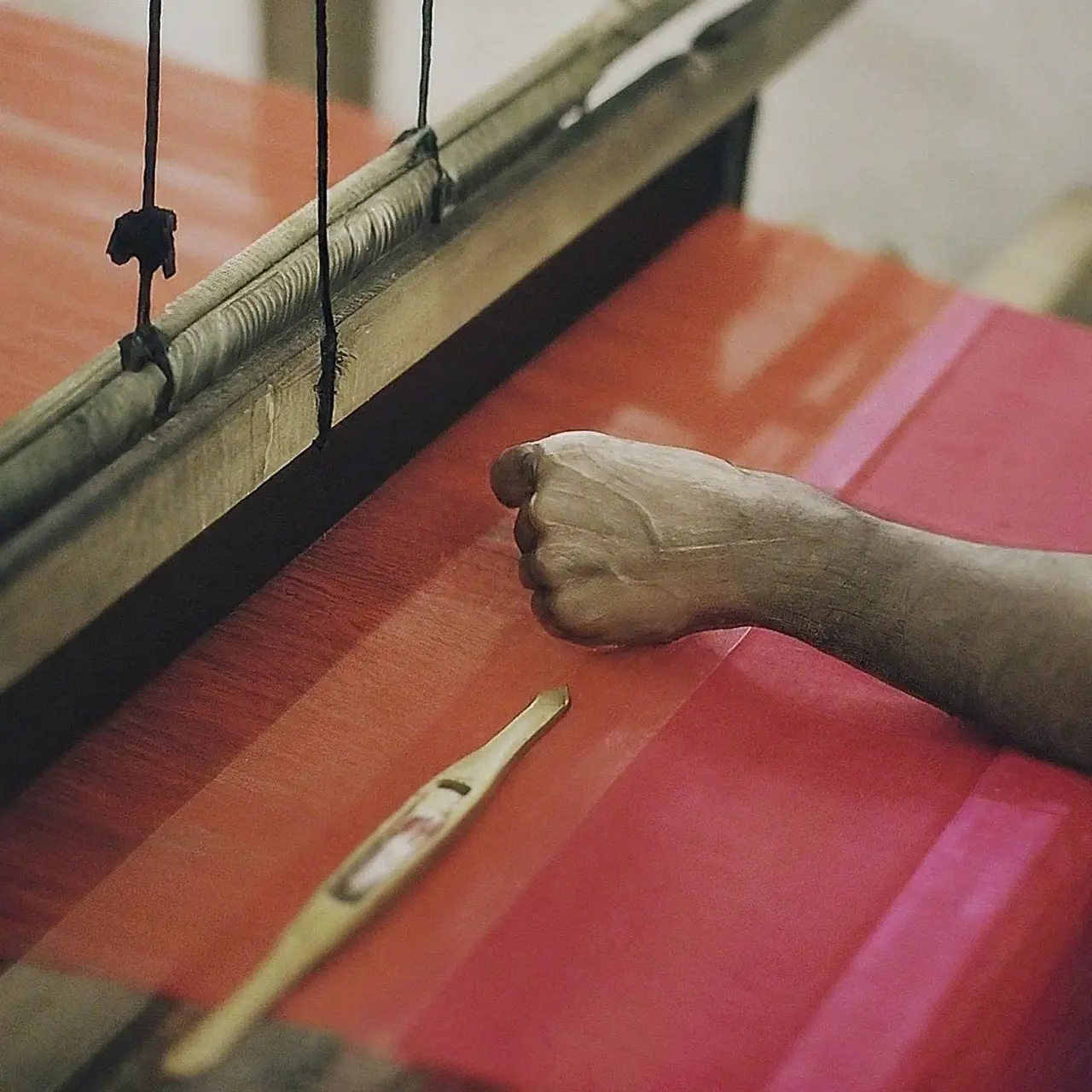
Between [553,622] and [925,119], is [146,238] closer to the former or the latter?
[553,622]

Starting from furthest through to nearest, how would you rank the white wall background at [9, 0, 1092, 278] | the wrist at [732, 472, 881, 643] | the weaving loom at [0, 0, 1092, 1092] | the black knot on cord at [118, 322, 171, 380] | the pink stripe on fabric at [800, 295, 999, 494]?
the white wall background at [9, 0, 1092, 278]
the pink stripe on fabric at [800, 295, 999, 494]
the wrist at [732, 472, 881, 643]
the black knot on cord at [118, 322, 171, 380]
the weaving loom at [0, 0, 1092, 1092]

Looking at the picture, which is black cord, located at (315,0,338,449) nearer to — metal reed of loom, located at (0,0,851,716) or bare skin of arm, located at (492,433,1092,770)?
metal reed of loom, located at (0,0,851,716)

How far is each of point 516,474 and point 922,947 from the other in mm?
333

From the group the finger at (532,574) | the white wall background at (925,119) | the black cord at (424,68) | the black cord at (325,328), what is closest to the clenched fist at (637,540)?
the finger at (532,574)

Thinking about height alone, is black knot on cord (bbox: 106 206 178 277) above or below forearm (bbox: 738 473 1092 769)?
above

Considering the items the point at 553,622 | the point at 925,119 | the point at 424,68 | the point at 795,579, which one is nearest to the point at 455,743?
the point at 553,622

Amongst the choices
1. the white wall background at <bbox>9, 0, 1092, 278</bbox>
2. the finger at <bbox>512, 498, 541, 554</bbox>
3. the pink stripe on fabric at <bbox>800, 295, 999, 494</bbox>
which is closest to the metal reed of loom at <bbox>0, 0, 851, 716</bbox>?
the finger at <bbox>512, 498, 541, 554</bbox>

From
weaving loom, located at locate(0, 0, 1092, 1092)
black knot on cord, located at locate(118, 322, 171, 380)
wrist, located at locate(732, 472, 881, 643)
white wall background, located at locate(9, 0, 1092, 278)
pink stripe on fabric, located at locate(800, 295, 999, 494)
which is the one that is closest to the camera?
weaving loom, located at locate(0, 0, 1092, 1092)

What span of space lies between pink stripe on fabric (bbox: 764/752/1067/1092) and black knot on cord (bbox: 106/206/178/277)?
1.40 ft

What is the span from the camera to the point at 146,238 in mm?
689

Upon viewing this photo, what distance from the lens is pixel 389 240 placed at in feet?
3.01

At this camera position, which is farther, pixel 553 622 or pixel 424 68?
pixel 424 68

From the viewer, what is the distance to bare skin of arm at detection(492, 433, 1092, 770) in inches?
31.9

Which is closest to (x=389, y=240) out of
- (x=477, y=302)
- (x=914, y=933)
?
(x=477, y=302)
